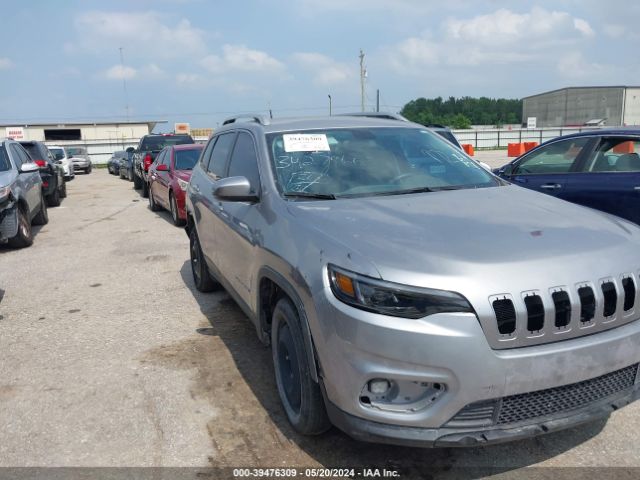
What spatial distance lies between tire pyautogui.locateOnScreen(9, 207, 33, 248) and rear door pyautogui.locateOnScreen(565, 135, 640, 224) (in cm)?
797

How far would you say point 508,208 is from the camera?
3227 millimetres

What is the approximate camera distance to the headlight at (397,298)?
2363 millimetres

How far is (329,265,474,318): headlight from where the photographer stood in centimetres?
236

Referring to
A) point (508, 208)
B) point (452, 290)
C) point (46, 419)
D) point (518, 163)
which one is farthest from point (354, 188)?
point (518, 163)

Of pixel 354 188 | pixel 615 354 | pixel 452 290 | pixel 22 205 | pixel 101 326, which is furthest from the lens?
pixel 22 205

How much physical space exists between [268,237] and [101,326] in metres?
2.61

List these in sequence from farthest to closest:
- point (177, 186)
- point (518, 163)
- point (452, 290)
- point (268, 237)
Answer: point (177, 186) → point (518, 163) → point (268, 237) → point (452, 290)

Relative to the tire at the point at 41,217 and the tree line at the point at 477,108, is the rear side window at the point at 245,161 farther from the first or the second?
the tree line at the point at 477,108

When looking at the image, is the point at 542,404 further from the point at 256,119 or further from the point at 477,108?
the point at 477,108

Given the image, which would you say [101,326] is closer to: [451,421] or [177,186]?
[451,421]

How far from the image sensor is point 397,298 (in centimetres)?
242

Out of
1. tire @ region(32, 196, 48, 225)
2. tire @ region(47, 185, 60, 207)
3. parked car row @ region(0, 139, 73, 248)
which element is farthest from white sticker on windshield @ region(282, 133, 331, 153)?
tire @ region(47, 185, 60, 207)

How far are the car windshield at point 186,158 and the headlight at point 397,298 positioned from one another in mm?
8740

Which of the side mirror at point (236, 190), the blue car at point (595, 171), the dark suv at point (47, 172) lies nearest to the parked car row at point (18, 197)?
the dark suv at point (47, 172)
